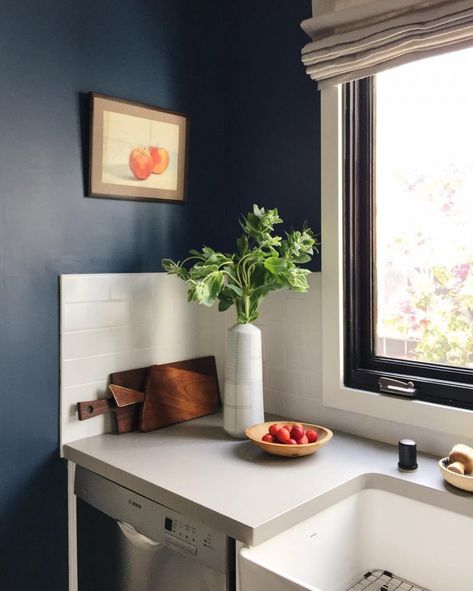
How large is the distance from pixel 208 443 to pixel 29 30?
1.29 metres

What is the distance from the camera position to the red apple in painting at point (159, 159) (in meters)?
1.93

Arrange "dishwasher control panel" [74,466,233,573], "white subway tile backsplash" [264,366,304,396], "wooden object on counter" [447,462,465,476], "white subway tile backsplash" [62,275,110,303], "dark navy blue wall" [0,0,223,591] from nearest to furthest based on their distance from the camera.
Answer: "dishwasher control panel" [74,466,233,573]
"wooden object on counter" [447,462,465,476]
"dark navy blue wall" [0,0,223,591]
"white subway tile backsplash" [62,275,110,303]
"white subway tile backsplash" [264,366,304,396]

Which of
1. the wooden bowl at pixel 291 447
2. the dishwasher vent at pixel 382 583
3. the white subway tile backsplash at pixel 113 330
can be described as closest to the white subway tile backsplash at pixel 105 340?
the white subway tile backsplash at pixel 113 330

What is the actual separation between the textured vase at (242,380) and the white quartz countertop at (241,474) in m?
0.07

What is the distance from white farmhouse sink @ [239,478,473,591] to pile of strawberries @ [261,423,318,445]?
19cm

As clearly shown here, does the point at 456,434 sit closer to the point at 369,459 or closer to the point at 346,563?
the point at 369,459

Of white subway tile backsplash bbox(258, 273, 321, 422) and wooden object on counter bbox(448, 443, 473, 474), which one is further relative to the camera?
white subway tile backsplash bbox(258, 273, 321, 422)

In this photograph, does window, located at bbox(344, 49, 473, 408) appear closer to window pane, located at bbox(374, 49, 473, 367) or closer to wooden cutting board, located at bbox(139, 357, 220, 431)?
window pane, located at bbox(374, 49, 473, 367)

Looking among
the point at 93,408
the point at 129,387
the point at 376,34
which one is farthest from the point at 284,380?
the point at 376,34

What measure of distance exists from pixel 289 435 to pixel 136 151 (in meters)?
1.00

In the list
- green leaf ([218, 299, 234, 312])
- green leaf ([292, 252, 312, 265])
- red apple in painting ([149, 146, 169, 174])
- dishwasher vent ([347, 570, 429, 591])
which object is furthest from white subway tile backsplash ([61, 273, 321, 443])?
dishwasher vent ([347, 570, 429, 591])

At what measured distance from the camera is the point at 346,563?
154 cm

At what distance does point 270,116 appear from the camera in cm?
205

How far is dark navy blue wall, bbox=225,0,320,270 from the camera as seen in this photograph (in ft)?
6.35
